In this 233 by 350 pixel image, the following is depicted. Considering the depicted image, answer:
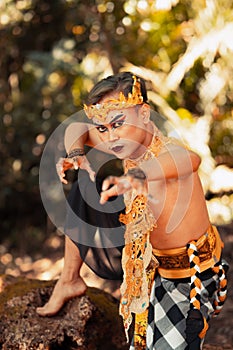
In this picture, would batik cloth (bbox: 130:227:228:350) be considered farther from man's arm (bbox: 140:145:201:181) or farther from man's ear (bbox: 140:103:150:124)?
man's ear (bbox: 140:103:150:124)

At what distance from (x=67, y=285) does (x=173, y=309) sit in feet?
1.89

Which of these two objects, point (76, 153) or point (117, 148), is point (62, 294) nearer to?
point (76, 153)

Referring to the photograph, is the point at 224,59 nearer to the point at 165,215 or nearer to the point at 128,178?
the point at 165,215


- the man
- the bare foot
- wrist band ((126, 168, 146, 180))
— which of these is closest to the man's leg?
the bare foot

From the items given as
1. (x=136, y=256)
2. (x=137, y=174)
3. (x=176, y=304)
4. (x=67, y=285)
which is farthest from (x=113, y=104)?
(x=67, y=285)

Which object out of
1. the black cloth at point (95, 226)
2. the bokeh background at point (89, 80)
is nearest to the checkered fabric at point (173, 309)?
the black cloth at point (95, 226)

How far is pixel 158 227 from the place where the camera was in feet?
7.32

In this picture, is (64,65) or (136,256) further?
(64,65)

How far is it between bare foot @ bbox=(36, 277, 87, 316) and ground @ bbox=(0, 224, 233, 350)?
40.3 inches

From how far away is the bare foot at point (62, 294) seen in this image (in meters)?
2.69

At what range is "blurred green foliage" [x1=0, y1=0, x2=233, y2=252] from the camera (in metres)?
5.02

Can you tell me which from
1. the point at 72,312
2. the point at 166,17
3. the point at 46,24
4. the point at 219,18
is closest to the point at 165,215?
the point at 72,312

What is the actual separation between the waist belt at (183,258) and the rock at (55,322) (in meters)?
0.52

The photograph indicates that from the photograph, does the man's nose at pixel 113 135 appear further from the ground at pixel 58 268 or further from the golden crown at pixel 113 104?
the ground at pixel 58 268
